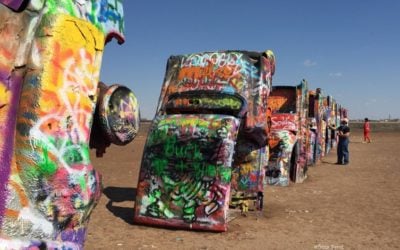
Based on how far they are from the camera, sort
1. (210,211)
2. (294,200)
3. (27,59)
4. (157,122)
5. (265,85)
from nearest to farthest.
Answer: (27,59) < (210,211) < (157,122) < (265,85) < (294,200)

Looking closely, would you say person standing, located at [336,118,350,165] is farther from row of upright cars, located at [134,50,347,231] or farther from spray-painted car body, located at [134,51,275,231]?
spray-painted car body, located at [134,51,275,231]

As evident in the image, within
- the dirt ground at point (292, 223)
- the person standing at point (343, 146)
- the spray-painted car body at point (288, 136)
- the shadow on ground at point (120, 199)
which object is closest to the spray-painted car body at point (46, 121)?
the dirt ground at point (292, 223)

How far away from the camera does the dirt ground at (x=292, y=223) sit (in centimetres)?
622

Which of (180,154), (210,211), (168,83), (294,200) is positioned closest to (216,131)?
(180,154)

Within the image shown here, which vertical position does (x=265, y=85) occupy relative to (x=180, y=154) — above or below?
above

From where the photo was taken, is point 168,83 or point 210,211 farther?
point 168,83

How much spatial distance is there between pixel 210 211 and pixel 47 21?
16.3ft

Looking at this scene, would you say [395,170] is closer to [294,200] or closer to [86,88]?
[294,200]

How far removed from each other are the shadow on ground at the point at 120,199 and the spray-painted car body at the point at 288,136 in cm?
366

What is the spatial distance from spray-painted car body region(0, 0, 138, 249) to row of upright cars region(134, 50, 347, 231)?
14.4ft

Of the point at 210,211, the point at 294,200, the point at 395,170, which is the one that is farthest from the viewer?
the point at 395,170

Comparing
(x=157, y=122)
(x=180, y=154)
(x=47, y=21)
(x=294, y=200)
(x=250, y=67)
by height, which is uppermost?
(x=250, y=67)

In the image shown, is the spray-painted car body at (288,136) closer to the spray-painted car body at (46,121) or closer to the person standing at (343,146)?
the person standing at (343,146)

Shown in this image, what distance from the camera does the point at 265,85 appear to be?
26.2ft
